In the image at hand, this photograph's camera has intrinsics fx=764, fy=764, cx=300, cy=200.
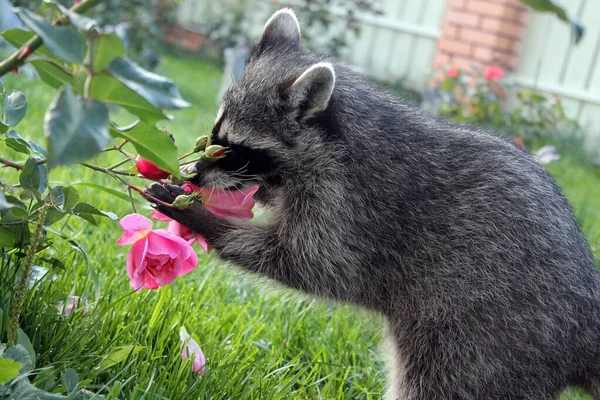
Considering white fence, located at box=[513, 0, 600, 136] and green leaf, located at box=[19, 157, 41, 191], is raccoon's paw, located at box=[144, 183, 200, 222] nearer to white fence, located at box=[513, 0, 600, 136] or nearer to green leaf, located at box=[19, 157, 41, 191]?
green leaf, located at box=[19, 157, 41, 191]

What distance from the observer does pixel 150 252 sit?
1838 millimetres

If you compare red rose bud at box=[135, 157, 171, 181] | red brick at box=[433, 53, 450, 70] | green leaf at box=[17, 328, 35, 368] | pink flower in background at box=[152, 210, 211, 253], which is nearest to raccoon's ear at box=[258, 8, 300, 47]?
pink flower in background at box=[152, 210, 211, 253]

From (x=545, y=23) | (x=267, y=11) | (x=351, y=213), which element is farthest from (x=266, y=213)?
(x=267, y=11)

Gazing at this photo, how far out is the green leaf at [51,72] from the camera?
4.15 feet

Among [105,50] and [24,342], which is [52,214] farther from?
[105,50]

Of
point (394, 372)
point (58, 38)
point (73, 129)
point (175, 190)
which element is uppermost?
point (58, 38)

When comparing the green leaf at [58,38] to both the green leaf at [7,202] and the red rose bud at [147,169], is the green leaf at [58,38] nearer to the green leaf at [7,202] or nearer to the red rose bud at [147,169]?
the green leaf at [7,202]

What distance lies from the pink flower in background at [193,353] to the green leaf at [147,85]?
101 cm

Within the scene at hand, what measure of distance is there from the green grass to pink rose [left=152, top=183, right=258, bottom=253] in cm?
21

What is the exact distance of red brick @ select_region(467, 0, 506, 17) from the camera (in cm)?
898

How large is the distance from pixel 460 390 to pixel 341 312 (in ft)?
2.62

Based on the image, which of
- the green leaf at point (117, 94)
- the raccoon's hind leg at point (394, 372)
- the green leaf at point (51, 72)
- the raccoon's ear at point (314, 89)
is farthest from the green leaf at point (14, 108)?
the raccoon's hind leg at point (394, 372)

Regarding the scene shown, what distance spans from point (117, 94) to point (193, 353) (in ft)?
3.30

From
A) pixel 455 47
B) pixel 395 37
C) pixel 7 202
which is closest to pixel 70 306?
pixel 7 202
